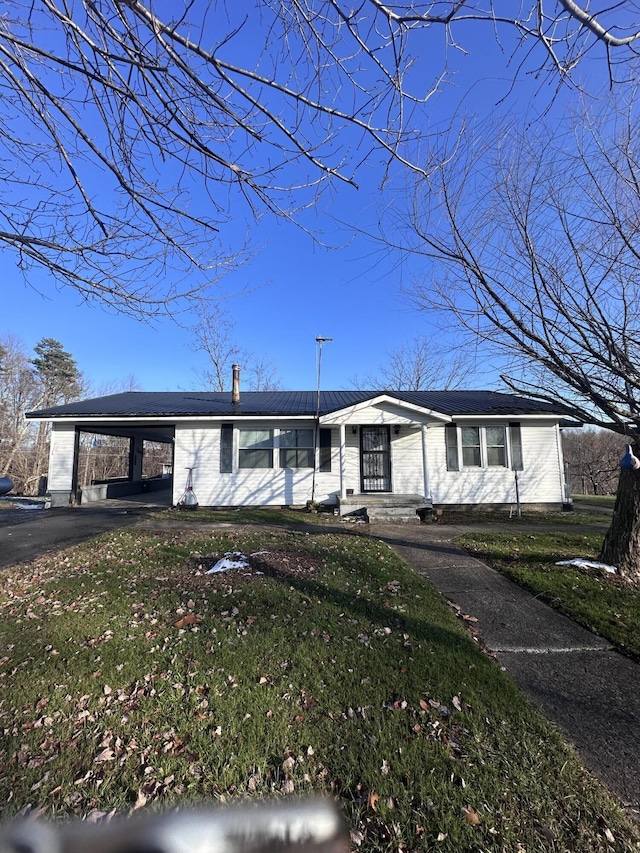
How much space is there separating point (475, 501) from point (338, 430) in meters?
5.15

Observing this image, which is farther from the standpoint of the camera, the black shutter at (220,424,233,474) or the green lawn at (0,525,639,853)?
the black shutter at (220,424,233,474)

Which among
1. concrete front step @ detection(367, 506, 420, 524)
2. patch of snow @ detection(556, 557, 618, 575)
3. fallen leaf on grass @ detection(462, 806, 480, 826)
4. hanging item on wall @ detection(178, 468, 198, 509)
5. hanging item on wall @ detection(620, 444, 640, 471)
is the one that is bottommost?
fallen leaf on grass @ detection(462, 806, 480, 826)

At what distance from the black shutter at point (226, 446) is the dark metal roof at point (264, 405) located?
589 mm

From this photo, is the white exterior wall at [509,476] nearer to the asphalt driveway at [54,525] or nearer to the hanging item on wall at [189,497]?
the hanging item on wall at [189,497]

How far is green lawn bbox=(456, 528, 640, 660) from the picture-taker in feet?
13.3

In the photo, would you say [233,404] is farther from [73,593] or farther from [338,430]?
[73,593]

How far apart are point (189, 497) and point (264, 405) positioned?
4.20 m

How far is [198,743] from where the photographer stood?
2.35m

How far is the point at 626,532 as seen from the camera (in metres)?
5.75

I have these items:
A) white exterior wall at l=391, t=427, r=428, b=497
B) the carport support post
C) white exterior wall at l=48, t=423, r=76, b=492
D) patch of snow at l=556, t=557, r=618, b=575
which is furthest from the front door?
the carport support post

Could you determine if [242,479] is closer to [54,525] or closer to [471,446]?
[54,525]

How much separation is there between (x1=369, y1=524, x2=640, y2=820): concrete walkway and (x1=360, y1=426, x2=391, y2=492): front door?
757 cm

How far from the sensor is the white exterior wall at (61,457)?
45.4ft

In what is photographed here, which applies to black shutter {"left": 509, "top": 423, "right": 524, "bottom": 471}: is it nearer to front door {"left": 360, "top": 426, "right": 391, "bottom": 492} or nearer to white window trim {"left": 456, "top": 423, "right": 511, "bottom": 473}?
white window trim {"left": 456, "top": 423, "right": 511, "bottom": 473}
